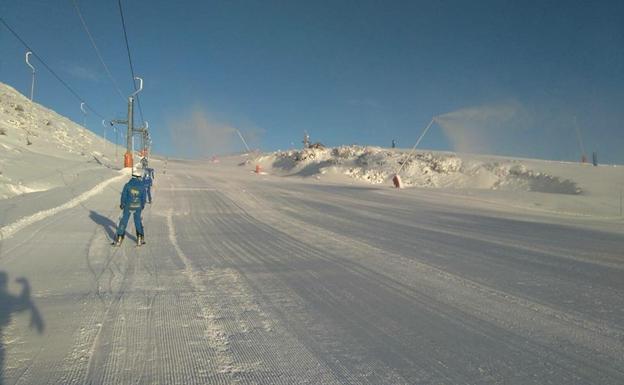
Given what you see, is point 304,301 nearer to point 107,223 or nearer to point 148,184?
point 107,223

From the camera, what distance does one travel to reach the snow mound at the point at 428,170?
1284 inches

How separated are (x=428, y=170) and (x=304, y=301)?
37610 mm

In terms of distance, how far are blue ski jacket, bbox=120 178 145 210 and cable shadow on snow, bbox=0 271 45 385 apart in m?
3.44

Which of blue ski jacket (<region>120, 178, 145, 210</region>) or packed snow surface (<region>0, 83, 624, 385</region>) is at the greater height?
blue ski jacket (<region>120, 178, 145, 210</region>)

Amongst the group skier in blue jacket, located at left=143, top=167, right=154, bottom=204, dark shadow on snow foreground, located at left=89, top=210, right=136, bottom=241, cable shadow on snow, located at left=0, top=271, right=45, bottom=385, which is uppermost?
skier in blue jacket, located at left=143, top=167, right=154, bottom=204

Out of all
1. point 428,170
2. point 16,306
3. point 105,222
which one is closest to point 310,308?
point 16,306

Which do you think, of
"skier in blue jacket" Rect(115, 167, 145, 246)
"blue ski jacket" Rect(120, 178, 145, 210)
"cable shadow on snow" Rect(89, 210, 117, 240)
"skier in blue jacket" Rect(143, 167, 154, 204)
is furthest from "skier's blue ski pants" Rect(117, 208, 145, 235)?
"skier in blue jacket" Rect(143, 167, 154, 204)

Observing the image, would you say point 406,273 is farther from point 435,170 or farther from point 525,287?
point 435,170

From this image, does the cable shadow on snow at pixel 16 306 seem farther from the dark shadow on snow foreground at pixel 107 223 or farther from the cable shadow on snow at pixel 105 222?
the cable shadow on snow at pixel 105 222

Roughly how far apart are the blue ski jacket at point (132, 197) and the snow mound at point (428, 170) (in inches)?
1015

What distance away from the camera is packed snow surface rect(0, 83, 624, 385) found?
3934 millimetres

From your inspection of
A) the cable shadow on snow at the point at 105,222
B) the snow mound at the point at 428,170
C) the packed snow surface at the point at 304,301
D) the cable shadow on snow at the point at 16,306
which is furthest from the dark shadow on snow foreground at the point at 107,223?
the snow mound at the point at 428,170

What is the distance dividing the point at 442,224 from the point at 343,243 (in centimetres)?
504

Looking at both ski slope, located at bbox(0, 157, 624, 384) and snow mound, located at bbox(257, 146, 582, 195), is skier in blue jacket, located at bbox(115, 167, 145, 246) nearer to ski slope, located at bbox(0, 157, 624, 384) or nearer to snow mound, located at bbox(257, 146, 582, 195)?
ski slope, located at bbox(0, 157, 624, 384)
